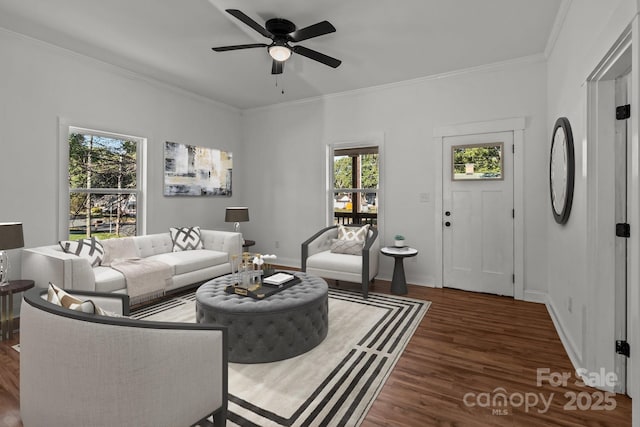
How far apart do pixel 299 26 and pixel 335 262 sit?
9.10 ft

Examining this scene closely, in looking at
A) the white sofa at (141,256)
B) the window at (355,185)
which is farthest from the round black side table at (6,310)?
the window at (355,185)

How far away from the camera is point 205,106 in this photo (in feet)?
18.3

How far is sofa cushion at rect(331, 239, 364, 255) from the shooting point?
4.54m

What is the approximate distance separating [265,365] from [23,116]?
3.70m

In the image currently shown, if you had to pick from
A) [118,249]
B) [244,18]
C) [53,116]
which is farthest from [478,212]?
[53,116]

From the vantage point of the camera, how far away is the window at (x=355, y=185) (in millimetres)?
5176

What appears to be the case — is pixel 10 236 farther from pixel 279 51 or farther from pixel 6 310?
pixel 279 51

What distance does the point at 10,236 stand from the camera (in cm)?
279

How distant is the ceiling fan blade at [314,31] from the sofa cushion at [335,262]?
2.63 metres

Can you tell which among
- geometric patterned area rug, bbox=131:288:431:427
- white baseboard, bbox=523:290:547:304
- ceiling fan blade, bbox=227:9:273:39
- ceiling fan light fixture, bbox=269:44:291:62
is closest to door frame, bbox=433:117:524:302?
white baseboard, bbox=523:290:547:304

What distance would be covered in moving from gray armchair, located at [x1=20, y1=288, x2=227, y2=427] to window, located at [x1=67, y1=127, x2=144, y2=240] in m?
3.10

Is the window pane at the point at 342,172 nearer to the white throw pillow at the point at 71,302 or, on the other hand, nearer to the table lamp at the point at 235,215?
the table lamp at the point at 235,215

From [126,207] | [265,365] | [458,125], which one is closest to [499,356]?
[265,365]

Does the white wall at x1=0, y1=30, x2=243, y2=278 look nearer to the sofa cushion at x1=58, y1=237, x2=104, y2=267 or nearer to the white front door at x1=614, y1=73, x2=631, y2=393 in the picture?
the sofa cushion at x1=58, y1=237, x2=104, y2=267
